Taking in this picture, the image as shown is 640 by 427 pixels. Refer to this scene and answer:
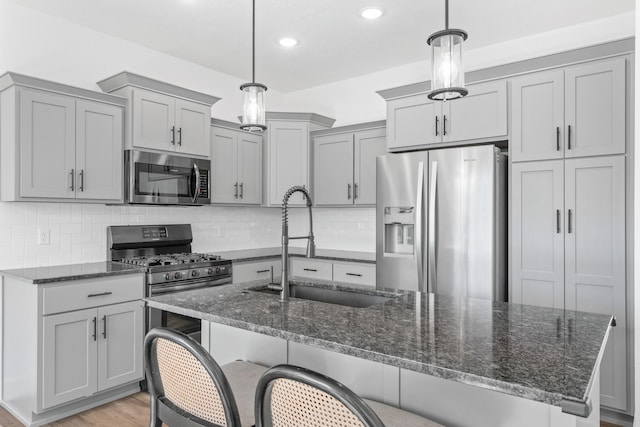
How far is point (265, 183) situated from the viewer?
4582 mm

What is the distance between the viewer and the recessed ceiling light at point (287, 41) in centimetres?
374

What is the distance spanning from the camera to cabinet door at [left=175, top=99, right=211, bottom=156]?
369cm

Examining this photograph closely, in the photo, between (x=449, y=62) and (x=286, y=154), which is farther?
(x=286, y=154)

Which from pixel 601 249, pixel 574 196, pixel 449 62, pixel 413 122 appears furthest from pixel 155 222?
pixel 601 249

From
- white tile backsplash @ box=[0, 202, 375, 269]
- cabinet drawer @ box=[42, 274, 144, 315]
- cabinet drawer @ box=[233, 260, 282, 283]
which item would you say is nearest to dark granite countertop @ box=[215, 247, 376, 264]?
cabinet drawer @ box=[233, 260, 282, 283]

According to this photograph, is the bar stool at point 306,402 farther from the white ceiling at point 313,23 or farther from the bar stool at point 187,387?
the white ceiling at point 313,23

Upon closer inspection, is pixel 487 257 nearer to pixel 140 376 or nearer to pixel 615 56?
pixel 615 56

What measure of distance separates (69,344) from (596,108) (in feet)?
12.1

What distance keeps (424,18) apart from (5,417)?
399cm

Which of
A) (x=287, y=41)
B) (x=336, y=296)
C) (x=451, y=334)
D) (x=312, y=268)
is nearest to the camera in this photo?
(x=451, y=334)

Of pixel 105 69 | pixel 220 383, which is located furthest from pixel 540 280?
pixel 105 69

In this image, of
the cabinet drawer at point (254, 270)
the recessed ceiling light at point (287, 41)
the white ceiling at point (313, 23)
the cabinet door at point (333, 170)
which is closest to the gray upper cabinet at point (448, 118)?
A: the white ceiling at point (313, 23)

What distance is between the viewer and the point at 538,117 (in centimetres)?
308

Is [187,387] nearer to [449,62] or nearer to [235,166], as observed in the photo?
[449,62]
